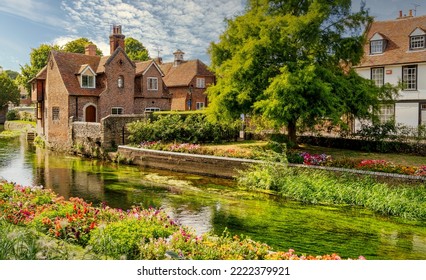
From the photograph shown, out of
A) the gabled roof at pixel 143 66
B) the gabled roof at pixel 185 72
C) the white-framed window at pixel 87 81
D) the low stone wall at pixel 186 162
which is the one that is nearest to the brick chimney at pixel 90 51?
the white-framed window at pixel 87 81

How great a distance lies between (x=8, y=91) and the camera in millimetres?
48156

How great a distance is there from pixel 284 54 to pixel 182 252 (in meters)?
11.6

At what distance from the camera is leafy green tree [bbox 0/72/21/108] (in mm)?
47375

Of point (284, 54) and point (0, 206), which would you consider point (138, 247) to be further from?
point (284, 54)

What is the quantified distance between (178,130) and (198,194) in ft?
31.1

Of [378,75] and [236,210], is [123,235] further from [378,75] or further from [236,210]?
[378,75]

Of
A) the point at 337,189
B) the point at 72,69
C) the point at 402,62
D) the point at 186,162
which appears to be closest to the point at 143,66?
the point at 72,69

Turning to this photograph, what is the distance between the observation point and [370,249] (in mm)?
8578

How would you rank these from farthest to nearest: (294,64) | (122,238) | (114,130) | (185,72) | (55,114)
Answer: (185,72) → (55,114) → (114,130) → (294,64) → (122,238)

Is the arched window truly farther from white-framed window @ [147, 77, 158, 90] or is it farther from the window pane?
the window pane

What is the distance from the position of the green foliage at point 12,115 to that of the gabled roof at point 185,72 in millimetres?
20846

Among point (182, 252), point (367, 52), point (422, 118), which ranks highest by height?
point (367, 52)

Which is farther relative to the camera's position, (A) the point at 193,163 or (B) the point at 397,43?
(B) the point at 397,43

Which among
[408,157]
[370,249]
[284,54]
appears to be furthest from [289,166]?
[370,249]
